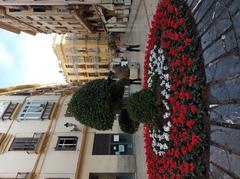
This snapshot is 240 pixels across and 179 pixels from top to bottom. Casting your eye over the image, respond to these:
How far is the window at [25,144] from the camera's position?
13125 mm

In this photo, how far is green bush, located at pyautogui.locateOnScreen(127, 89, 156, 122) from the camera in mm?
7004

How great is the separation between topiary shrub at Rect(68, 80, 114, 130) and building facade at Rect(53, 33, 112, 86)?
873 inches

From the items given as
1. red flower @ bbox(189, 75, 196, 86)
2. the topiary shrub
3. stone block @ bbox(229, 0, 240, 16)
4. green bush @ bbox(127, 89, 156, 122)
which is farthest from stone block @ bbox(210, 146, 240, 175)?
the topiary shrub

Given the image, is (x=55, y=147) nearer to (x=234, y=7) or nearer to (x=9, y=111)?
(x=9, y=111)

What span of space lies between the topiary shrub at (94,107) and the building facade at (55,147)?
14.7 feet

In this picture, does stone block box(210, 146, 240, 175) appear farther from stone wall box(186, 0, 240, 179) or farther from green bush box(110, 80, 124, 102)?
green bush box(110, 80, 124, 102)

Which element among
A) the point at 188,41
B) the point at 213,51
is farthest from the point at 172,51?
the point at 213,51

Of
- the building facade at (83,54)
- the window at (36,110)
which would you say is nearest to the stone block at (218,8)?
the window at (36,110)

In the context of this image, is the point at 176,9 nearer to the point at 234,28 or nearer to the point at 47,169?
the point at 234,28

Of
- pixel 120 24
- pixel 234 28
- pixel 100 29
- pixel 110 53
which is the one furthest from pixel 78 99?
pixel 110 53

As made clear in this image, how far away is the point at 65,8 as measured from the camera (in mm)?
20172

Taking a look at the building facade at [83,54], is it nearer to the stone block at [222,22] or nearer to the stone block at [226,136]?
the stone block at [222,22]

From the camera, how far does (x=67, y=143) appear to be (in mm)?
13680

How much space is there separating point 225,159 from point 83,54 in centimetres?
2965
